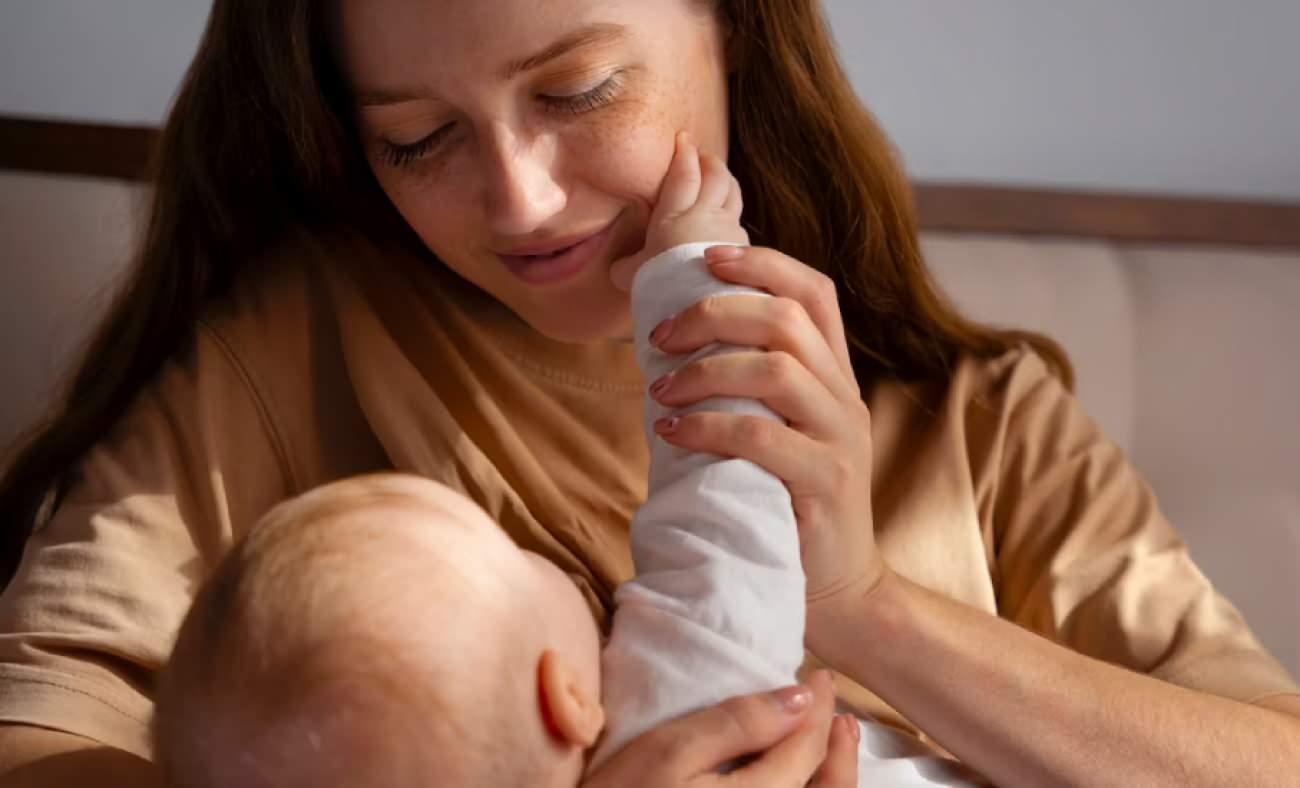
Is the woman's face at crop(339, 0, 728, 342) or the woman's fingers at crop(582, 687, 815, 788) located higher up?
the woman's face at crop(339, 0, 728, 342)

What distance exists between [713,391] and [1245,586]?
97 cm

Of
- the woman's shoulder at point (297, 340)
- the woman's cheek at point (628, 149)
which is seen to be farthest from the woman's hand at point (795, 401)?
the woman's shoulder at point (297, 340)

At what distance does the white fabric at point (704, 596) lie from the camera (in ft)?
3.09

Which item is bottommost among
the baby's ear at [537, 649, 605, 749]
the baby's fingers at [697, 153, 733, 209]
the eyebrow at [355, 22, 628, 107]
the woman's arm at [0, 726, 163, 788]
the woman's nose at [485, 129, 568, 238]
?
the woman's arm at [0, 726, 163, 788]

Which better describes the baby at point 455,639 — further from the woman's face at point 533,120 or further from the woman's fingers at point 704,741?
the woman's face at point 533,120

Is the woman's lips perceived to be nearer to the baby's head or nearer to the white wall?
the baby's head

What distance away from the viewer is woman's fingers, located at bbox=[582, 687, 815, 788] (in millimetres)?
906

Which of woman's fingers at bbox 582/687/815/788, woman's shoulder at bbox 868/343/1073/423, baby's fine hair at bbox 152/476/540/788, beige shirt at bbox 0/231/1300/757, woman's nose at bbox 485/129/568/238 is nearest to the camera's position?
baby's fine hair at bbox 152/476/540/788

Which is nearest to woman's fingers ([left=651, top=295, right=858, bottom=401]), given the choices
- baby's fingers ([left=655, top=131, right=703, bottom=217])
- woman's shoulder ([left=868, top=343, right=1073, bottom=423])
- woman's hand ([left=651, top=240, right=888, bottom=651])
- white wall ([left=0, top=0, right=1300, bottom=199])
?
woman's hand ([left=651, top=240, right=888, bottom=651])

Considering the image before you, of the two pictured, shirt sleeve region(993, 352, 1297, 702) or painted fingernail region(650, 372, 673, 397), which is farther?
shirt sleeve region(993, 352, 1297, 702)

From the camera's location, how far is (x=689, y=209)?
1.16m

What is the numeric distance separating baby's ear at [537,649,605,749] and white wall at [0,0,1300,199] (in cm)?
126

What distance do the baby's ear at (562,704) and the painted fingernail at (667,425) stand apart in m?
0.19

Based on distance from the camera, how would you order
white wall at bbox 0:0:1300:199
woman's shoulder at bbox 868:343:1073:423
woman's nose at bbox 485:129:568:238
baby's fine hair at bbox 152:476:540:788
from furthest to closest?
white wall at bbox 0:0:1300:199
woman's shoulder at bbox 868:343:1073:423
woman's nose at bbox 485:129:568:238
baby's fine hair at bbox 152:476:540:788
